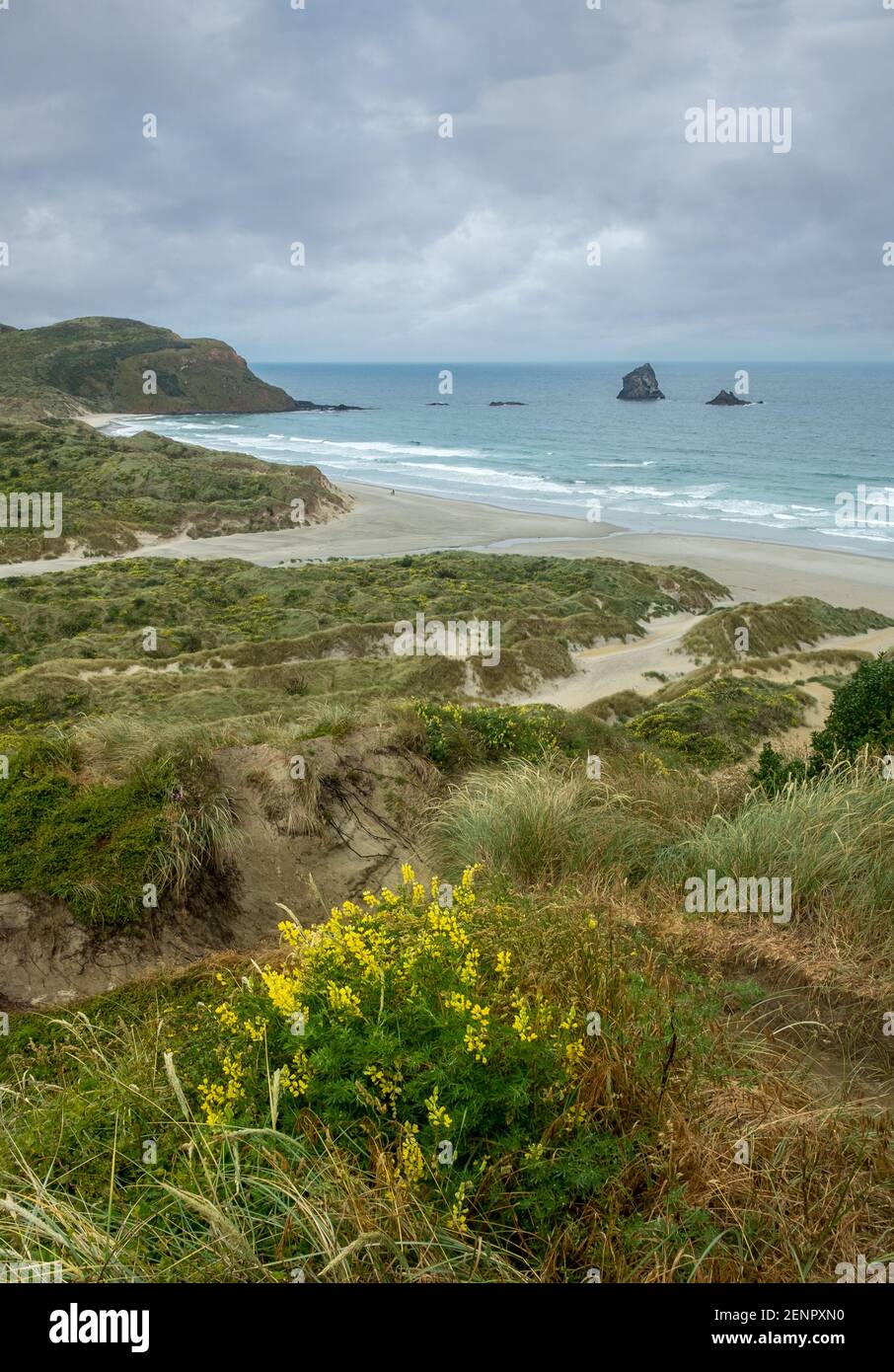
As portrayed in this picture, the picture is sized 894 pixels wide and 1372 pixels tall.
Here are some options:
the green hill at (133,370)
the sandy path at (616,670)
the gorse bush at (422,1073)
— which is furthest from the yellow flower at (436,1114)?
the green hill at (133,370)

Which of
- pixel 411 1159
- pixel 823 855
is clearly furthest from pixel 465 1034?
pixel 823 855

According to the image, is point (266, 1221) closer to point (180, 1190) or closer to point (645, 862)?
point (180, 1190)

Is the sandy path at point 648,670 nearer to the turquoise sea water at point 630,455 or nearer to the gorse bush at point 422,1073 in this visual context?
the gorse bush at point 422,1073

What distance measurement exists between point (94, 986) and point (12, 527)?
141ft

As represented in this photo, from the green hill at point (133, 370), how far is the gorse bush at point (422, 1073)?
431 feet

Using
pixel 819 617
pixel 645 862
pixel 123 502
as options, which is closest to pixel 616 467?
pixel 123 502

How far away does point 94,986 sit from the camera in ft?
19.8

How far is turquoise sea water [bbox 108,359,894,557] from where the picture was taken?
59.3 meters

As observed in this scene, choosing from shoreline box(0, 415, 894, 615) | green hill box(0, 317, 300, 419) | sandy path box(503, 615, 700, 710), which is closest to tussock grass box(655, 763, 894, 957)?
sandy path box(503, 615, 700, 710)

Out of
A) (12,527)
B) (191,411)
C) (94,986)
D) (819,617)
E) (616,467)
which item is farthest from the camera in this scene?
(191,411)

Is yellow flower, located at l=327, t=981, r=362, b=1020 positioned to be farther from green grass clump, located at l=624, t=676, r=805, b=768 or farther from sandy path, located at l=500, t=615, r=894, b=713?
sandy path, located at l=500, t=615, r=894, b=713

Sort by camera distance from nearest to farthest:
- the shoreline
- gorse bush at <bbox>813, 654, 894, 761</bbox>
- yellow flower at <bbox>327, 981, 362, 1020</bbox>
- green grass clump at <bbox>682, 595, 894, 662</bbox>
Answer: yellow flower at <bbox>327, 981, 362, 1020</bbox> → gorse bush at <bbox>813, 654, 894, 761</bbox> → green grass clump at <bbox>682, 595, 894, 662</bbox> → the shoreline

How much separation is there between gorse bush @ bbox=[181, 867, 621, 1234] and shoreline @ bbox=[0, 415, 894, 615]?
123ft

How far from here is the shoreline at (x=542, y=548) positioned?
40062mm
